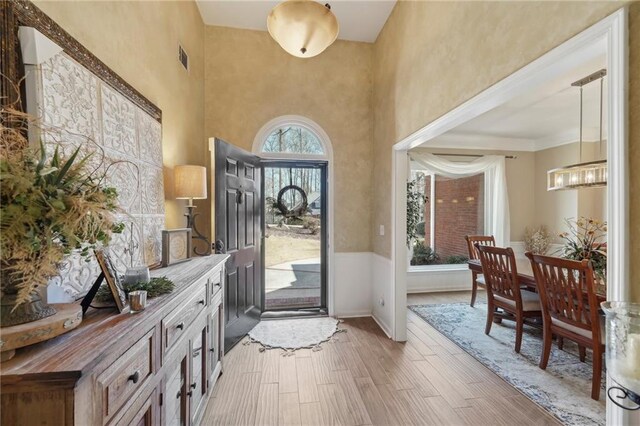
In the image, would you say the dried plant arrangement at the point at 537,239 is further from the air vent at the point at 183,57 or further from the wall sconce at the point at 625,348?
the air vent at the point at 183,57

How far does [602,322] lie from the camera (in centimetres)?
227

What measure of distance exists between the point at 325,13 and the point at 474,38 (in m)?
1.03

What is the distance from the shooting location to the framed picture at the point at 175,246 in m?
1.98

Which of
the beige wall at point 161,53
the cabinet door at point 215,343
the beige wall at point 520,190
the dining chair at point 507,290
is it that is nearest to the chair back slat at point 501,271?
the dining chair at point 507,290

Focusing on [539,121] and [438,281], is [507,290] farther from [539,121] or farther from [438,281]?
[539,121]

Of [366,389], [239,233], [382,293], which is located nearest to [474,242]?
[382,293]

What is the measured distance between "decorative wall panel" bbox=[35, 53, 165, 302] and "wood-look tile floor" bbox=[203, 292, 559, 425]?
1.32 m

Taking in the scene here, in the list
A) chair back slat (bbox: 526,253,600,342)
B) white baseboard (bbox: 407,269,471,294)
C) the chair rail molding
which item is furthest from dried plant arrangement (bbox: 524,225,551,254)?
the chair rail molding

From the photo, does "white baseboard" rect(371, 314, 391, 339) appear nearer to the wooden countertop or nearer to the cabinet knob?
the wooden countertop

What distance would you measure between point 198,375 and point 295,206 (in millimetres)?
2588

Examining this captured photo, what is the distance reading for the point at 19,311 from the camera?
0.78m

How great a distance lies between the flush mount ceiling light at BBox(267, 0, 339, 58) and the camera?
72.8 inches

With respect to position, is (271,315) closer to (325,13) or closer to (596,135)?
(325,13)

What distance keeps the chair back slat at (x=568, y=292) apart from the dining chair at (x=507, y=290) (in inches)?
13.7
